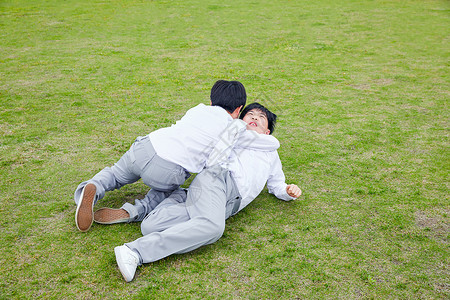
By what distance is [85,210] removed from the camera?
2.43 meters

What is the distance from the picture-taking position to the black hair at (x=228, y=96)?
9.08 feet

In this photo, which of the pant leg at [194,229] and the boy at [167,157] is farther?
the boy at [167,157]

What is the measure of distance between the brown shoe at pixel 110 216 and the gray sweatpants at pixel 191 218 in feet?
0.66

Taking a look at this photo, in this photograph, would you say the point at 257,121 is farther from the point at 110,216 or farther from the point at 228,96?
the point at 110,216

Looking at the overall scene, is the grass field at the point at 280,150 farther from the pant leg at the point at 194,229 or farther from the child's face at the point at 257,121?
the child's face at the point at 257,121

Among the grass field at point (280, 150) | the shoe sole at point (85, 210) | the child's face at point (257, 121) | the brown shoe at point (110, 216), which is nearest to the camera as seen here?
the grass field at point (280, 150)

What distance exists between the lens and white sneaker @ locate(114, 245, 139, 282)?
6.72 ft

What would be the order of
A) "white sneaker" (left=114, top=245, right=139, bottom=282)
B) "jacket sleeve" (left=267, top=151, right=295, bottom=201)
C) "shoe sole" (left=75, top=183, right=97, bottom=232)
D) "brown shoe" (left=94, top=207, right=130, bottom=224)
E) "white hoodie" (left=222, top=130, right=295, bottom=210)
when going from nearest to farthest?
"white sneaker" (left=114, top=245, right=139, bottom=282), "shoe sole" (left=75, top=183, right=97, bottom=232), "brown shoe" (left=94, top=207, right=130, bottom=224), "white hoodie" (left=222, top=130, right=295, bottom=210), "jacket sleeve" (left=267, top=151, right=295, bottom=201)

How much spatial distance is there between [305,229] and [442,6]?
37.7 ft

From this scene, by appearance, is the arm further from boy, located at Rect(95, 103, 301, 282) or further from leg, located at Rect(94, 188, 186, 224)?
leg, located at Rect(94, 188, 186, 224)

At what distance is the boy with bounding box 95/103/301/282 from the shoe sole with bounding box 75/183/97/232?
3.6 inches

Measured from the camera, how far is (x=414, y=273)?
2211 millimetres

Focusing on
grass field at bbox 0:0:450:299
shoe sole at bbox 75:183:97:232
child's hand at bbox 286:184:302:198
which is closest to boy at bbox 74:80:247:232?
shoe sole at bbox 75:183:97:232

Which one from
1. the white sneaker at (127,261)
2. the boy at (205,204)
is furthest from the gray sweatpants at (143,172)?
the white sneaker at (127,261)
